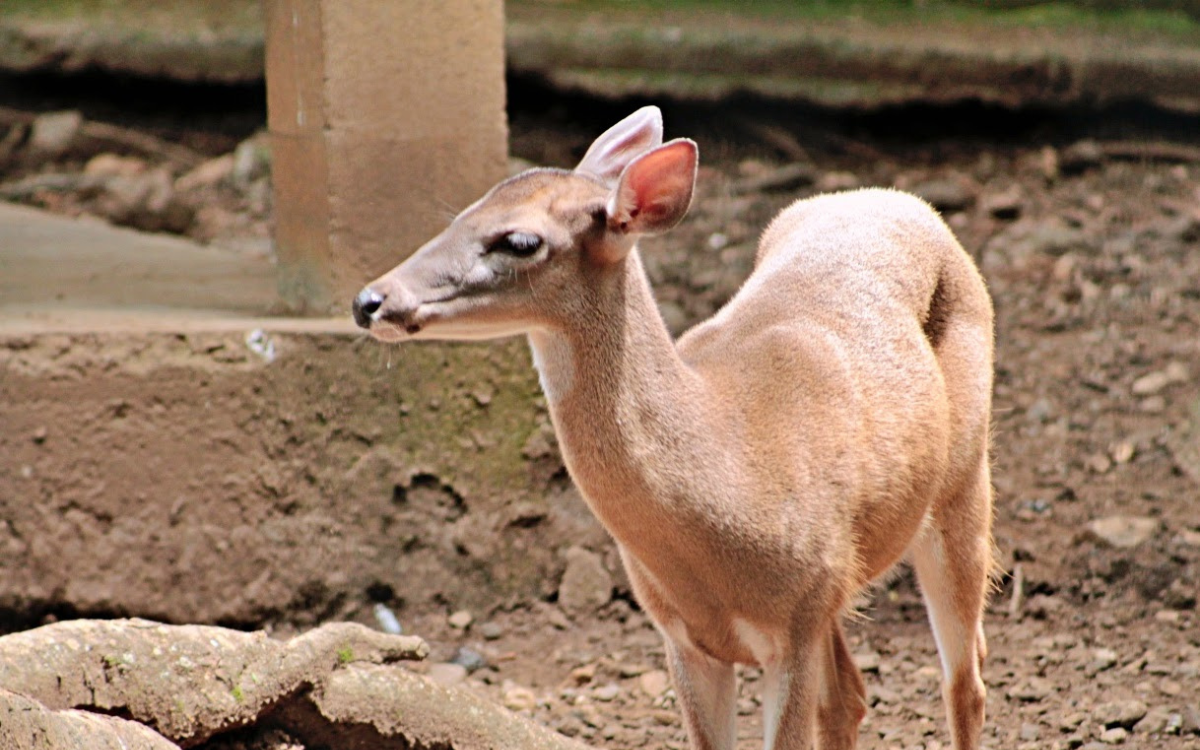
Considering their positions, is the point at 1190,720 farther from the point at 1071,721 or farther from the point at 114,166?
the point at 114,166

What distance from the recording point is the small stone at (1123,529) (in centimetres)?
550

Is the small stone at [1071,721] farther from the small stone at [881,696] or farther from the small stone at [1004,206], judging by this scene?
the small stone at [1004,206]

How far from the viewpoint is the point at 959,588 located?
4043 millimetres

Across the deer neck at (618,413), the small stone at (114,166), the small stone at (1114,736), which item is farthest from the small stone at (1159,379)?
the small stone at (114,166)

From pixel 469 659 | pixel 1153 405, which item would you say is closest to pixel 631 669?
pixel 469 659

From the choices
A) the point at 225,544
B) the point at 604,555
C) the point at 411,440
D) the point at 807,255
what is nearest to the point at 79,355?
the point at 225,544

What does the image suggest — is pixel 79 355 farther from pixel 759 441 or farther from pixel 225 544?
pixel 759 441

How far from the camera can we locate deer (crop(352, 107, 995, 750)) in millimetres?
3188

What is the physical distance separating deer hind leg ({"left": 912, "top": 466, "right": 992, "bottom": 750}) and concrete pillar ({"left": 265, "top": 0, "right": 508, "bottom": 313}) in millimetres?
1933

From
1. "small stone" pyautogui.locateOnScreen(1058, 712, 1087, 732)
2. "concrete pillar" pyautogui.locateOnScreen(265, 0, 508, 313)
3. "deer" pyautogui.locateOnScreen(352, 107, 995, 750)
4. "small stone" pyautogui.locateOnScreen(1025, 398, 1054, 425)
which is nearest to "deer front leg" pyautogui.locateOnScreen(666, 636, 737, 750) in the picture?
"deer" pyautogui.locateOnScreen(352, 107, 995, 750)

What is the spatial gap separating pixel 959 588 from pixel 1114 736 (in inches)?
33.3

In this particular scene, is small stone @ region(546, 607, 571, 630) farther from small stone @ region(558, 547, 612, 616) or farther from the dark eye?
the dark eye

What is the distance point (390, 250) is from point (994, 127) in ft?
15.7

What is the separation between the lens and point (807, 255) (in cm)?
394
